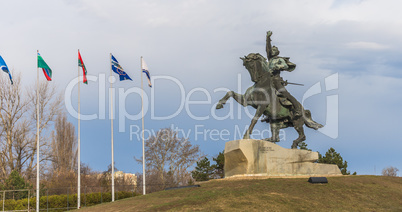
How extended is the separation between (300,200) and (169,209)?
242 inches

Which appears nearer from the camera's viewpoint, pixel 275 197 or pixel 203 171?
pixel 275 197

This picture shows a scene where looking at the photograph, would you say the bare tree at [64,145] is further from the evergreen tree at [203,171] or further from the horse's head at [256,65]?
the horse's head at [256,65]

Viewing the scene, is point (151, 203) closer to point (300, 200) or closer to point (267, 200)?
point (267, 200)

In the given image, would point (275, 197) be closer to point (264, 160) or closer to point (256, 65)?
point (264, 160)

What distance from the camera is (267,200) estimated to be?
23078 millimetres

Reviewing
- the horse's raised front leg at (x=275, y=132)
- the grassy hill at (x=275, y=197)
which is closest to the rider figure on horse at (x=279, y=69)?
the horse's raised front leg at (x=275, y=132)

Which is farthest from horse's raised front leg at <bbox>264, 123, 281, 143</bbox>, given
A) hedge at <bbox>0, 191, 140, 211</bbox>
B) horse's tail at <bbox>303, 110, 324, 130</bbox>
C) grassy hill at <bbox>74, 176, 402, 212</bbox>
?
hedge at <bbox>0, 191, 140, 211</bbox>

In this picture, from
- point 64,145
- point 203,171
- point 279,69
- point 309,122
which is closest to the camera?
point 279,69

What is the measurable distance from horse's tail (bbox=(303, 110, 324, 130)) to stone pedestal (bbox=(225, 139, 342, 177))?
2844 millimetres

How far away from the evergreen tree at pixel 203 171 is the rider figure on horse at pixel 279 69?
55.9 ft

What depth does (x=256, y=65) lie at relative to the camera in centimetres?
3095

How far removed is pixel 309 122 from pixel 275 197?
10355 mm

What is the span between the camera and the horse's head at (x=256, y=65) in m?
30.9

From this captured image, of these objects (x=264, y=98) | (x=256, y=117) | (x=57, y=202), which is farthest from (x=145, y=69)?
(x=57, y=202)
